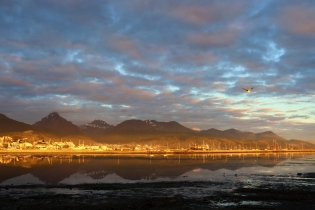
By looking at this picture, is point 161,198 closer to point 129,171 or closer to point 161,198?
point 161,198

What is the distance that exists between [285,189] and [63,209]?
79.5 ft

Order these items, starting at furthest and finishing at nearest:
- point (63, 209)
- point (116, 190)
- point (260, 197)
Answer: point (116, 190) < point (260, 197) < point (63, 209)

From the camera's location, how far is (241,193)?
3139 centimetres

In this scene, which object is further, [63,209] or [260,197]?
[260,197]

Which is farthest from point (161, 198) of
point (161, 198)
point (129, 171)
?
point (129, 171)

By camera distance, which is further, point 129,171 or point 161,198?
point 129,171

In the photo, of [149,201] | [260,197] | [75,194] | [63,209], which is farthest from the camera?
[75,194]

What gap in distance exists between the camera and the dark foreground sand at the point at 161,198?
2455 cm

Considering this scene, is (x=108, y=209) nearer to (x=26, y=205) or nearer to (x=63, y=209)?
(x=63, y=209)

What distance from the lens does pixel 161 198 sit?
28.4m

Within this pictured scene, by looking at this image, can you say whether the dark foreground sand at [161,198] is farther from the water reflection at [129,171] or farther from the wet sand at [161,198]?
the water reflection at [129,171]

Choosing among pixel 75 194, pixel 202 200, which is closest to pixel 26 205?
pixel 75 194

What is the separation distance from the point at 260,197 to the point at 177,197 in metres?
7.94

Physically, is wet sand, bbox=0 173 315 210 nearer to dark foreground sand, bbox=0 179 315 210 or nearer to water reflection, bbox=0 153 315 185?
dark foreground sand, bbox=0 179 315 210
